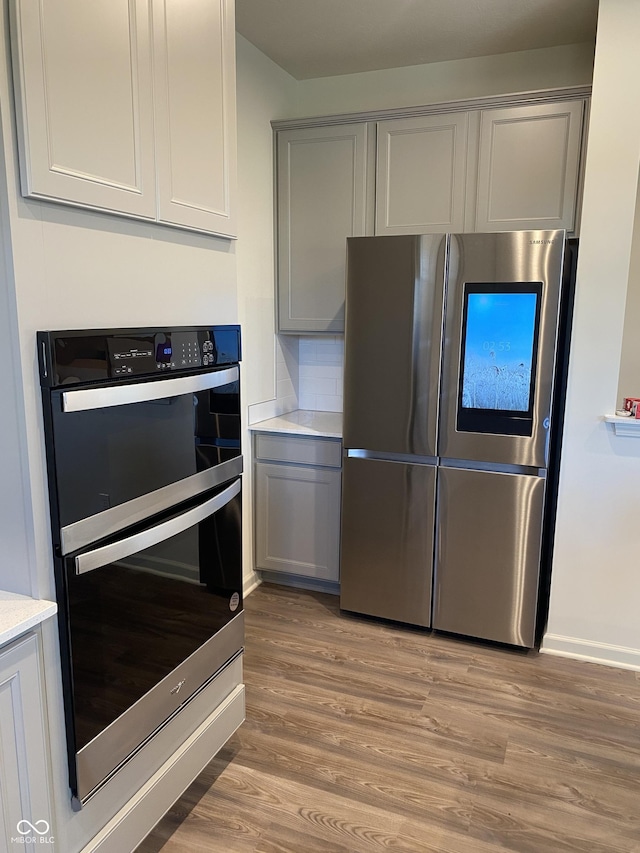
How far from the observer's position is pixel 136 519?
1530mm

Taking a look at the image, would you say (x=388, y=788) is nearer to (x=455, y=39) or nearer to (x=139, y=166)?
(x=139, y=166)

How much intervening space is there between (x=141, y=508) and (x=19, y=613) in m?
0.37

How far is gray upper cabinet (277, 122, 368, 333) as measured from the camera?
3182mm

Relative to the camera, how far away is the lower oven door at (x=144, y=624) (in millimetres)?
1423

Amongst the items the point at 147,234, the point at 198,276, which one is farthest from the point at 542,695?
the point at 147,234

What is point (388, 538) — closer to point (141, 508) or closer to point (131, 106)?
point (141, 508)

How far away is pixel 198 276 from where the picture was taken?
1.81 meters

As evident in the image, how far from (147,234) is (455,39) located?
87.0 inches

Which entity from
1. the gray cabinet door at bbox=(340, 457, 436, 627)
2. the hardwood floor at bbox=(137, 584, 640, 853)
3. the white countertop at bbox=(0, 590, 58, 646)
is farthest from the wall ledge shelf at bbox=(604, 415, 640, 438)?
the white countertop at bbox=(0, 590, 58, 646)

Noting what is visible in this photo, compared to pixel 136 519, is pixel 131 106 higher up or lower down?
higher up

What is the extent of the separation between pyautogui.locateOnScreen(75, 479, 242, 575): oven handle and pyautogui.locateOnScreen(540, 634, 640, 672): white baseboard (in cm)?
177

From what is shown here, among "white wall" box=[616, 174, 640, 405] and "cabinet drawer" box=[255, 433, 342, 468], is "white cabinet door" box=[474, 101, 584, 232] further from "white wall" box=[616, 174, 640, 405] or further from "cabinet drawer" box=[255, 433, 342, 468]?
"cabinet drawer" box=[255, 433, 342, 468]

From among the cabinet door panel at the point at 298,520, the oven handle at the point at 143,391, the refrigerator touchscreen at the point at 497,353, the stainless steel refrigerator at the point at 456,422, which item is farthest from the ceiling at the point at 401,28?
the cabinet door panel at the point at 298,520

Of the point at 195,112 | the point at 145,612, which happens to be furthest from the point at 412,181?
the point at 145,612
